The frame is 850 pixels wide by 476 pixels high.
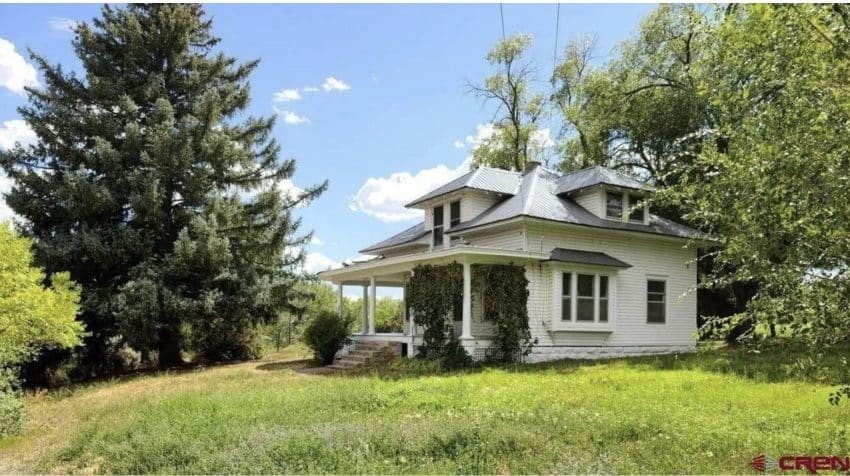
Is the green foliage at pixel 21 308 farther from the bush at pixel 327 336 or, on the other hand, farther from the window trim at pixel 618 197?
the window trim at pixel 618 197

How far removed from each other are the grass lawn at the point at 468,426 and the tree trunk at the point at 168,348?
8.79 m

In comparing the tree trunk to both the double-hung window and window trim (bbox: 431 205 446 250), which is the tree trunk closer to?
window trim (bbox: 431 205 446 250)

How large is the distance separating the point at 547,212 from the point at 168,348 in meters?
14.8

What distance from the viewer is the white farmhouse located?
16625mm

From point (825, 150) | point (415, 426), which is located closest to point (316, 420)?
point (415, 426)

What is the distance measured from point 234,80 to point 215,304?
918cm

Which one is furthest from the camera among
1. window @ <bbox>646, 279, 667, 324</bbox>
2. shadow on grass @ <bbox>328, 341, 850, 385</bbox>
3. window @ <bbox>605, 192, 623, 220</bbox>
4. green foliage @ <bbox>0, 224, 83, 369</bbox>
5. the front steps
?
window @ <bbox>646, 279, 667, 324</bbox>

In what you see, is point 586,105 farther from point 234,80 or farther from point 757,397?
point 757,397

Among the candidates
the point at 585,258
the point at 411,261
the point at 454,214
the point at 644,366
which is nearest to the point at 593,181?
the point at 585,258

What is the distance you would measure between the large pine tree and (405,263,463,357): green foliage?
683cm

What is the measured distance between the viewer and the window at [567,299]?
1692 cm

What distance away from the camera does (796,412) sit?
26.2 feet

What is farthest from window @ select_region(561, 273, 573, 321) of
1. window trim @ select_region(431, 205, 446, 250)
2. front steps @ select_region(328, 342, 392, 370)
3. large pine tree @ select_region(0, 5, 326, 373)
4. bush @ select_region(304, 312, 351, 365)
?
large pine tree @ select_region(0, 5, 326, 373)

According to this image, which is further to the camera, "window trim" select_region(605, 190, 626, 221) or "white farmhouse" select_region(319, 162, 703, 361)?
"window trim" select_region(605, 190, 626, 221)
